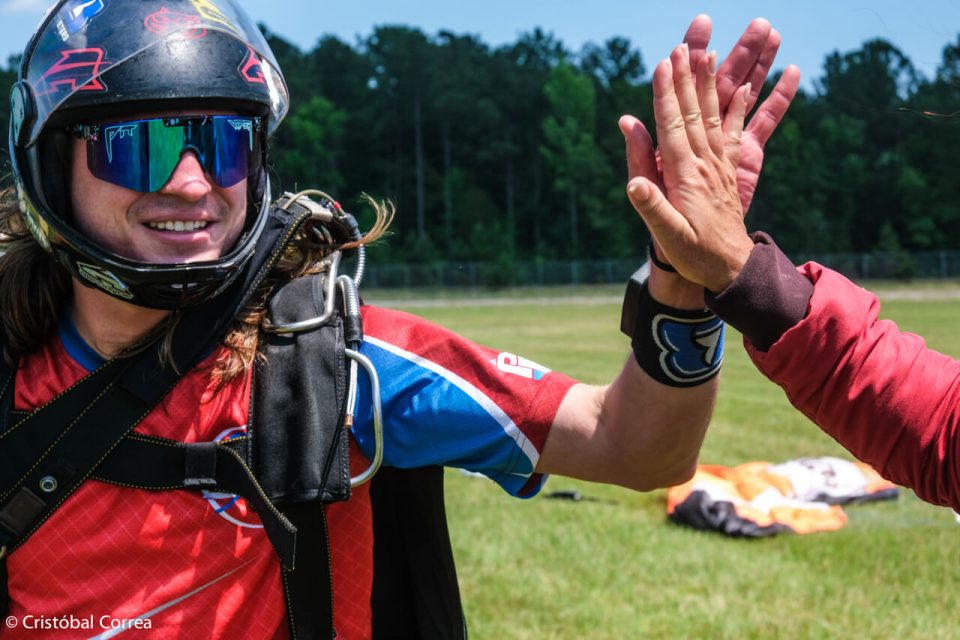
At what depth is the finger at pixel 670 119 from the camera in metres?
1.91

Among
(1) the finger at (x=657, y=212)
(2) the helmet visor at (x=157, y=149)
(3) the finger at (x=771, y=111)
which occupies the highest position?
(3) the finger at (x=771, y=111)

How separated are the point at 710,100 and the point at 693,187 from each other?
0.19 meters

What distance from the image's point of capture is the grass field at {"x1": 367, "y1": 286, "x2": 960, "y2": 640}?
516 cm

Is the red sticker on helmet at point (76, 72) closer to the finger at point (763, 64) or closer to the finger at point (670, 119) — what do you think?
the finger at point (670, 119)

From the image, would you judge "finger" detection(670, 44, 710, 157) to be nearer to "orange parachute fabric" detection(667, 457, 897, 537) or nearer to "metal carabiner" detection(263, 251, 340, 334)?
"metal carabiner" detection(263, 251, 340, 334)

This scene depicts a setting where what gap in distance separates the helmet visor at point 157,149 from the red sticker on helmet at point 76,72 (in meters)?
0.10

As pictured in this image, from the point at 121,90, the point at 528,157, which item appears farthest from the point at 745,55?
the point at 528,157

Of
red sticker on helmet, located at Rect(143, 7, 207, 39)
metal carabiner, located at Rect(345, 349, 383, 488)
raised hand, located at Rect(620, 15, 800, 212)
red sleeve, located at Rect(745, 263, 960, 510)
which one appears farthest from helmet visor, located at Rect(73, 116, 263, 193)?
red sleeve, located at Rect(745, 263, 960, 510)

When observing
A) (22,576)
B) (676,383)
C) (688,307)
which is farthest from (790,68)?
(22,576)

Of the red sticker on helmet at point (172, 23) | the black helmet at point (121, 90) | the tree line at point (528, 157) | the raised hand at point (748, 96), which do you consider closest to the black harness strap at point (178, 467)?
the black helmet at point (121, 90)

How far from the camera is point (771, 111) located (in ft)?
7.23

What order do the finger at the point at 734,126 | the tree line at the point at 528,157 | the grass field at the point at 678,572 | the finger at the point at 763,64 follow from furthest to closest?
the tree line at the point at 528,157 → the grass field at the point at 678,572 → the finger at the point at 763,64 → the finger at the point at 734,126

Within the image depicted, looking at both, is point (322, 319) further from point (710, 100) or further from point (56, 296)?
point (710, 100)

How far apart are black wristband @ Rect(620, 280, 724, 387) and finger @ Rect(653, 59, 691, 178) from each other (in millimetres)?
333
